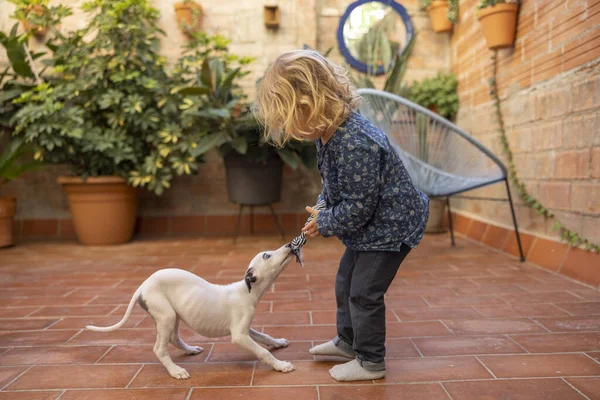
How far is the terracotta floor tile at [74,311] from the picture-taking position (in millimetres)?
2148

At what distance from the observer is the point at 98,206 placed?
3.86 meters

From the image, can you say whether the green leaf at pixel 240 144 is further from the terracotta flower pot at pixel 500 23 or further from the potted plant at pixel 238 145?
the terracotta flower pot at pixel 500 23

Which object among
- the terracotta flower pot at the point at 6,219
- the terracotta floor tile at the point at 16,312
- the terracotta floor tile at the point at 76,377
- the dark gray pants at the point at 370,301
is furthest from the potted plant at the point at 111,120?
the dark gray pants at the point at 370,301

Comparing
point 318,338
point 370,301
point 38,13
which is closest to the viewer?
point 370,301

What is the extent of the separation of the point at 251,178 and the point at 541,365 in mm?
2630

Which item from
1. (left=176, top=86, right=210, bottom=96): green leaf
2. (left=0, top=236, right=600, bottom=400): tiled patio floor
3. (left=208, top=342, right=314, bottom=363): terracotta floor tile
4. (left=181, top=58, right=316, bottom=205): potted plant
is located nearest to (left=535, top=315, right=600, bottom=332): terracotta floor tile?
(left=0, top=236, right=600, bottom=400): tiled patio floor

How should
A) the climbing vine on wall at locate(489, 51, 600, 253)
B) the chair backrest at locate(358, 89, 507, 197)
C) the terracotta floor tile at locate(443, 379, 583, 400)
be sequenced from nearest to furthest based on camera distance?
the terracotta floor tile at locate(443, 379, 583, 400), the climbing vine on wall at locate(489, 51, 600, 253), the chair backrest at locate(358, 89, 507, 197)

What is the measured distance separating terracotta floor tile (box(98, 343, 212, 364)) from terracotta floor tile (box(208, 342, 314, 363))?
1.5 inches

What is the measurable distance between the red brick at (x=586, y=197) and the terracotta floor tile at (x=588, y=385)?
124 cm

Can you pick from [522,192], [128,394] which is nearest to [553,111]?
[522,192]

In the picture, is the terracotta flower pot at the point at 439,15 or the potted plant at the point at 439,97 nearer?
the potted plant at the point at 439,97

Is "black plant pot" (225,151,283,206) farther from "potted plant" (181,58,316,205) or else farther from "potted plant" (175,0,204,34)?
"potted plant" (175,0,204,34)

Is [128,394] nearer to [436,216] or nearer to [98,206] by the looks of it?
[98,206]

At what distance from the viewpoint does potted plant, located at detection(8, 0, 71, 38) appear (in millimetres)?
3849
